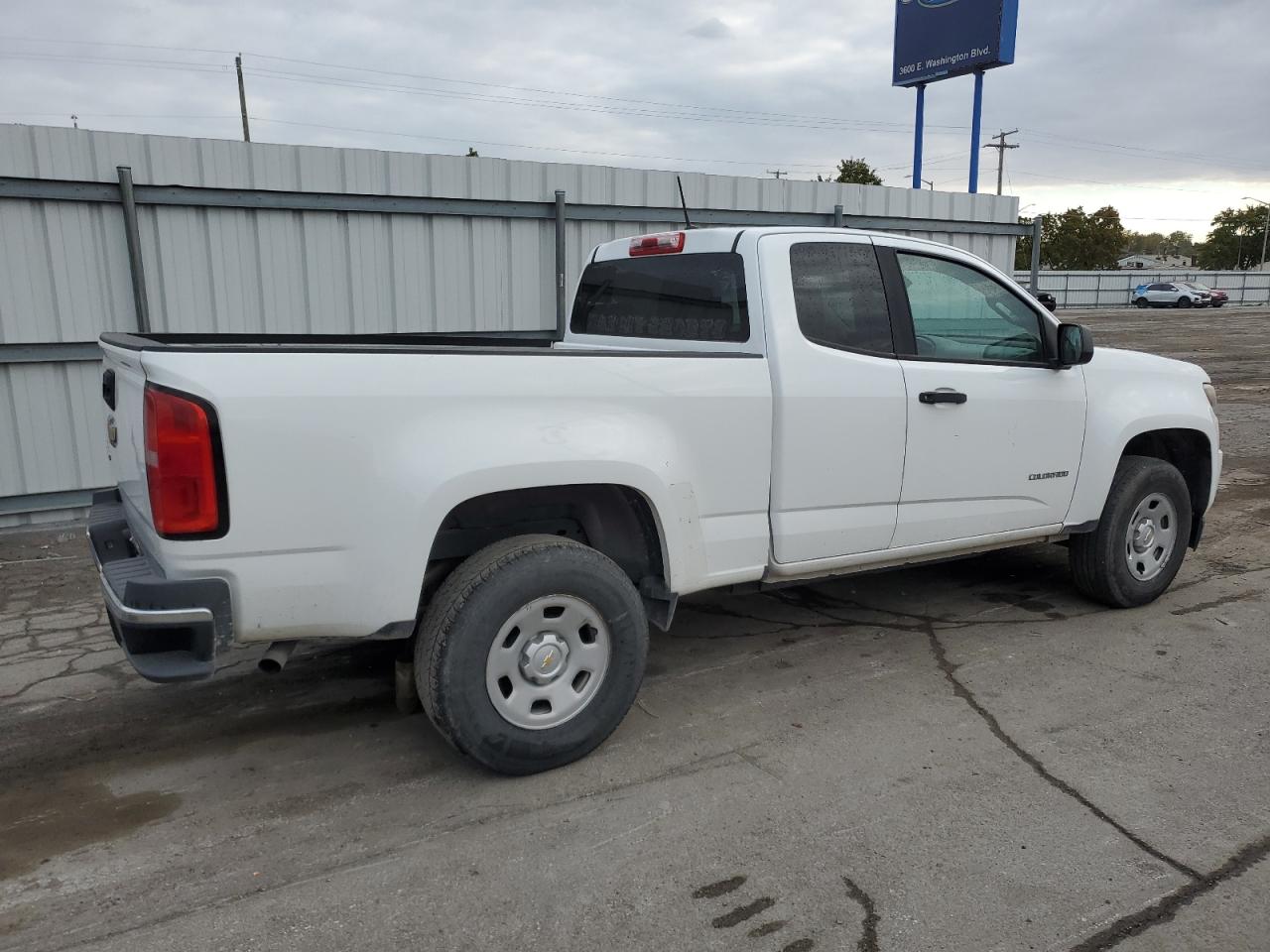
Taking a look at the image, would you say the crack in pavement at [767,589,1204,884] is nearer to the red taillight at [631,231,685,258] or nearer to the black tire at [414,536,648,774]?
the black tire at [414,536,648,774]

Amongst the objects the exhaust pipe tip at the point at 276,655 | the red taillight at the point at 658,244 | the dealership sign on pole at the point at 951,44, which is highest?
the dealership sign on pole at the point at 951,44

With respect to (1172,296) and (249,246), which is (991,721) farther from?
(1172,296)

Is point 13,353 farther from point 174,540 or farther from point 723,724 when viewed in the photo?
point 723,724

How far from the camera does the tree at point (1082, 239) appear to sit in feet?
234

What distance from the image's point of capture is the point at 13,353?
6.61 meters

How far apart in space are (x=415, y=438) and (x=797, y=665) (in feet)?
7.61

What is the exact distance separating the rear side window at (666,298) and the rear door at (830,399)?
0.65 feet

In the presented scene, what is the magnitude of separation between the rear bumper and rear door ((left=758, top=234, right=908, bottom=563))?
2.12m

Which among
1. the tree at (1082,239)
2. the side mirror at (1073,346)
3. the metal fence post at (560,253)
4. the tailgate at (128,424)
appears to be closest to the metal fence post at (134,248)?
the metal fence post at (560,253)

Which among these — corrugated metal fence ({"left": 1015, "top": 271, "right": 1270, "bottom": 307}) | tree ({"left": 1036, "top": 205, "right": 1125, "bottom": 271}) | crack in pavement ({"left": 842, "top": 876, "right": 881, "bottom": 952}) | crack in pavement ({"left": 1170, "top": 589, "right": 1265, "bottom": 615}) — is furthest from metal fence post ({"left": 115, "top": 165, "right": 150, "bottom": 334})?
A: tree ({"left": 1036, "top": 205, "right": 1125, "bottom": 271})

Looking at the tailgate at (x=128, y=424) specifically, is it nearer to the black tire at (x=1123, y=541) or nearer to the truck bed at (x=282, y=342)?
the truck bed at (x=282, y=342)

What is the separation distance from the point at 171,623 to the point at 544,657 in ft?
3.97

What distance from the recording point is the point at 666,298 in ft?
15.2

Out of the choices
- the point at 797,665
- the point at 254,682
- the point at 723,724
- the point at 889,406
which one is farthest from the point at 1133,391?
the point at 254,682
